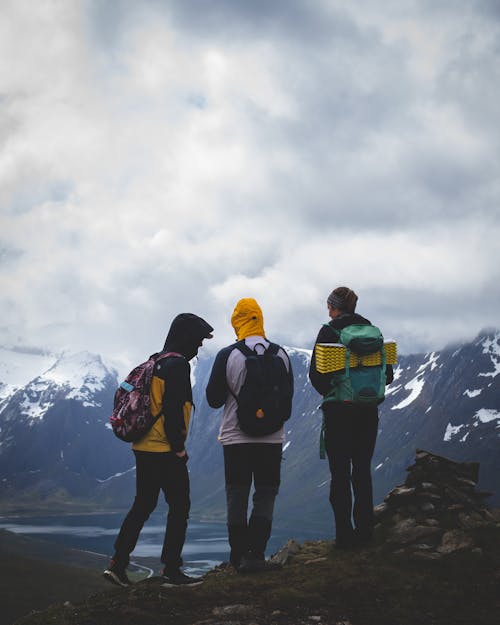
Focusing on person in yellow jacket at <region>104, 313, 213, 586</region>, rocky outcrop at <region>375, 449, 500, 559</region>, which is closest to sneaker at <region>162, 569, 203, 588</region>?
person in yellow jacket at <region>104, 313, 213, 586</region>

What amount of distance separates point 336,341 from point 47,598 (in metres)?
158

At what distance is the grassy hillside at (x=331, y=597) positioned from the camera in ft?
21.8

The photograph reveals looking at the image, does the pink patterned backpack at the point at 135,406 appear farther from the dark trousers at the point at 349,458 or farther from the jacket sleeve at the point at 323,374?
the dark trousers at the point at 349,458

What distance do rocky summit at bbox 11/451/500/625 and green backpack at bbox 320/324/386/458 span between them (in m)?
2.07

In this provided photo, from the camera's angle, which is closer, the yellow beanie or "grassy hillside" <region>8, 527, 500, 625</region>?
"grassy hillside" <region>8, 527, 500, 625</region>

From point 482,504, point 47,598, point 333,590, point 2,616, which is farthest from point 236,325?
point 47,598

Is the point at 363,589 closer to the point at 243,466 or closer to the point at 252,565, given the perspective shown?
the point at 252,565

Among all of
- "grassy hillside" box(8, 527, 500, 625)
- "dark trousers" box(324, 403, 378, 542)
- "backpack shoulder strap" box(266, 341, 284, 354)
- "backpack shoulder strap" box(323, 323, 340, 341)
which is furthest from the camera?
"backpack shoulder strap" box(323, 323, 340, 341)

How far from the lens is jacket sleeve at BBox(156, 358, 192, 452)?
28.0 feet

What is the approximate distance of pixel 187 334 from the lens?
30.6ft

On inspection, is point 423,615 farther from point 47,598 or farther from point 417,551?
point 47,598

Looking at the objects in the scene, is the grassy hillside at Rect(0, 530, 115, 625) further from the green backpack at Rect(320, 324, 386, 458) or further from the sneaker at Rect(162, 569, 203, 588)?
the green backpack at Rect(320, 324, 386, 458)

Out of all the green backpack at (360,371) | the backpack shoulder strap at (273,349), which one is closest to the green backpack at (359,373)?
the green backpack at (360,371)

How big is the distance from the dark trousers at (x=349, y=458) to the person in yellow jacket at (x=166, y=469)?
270cm
